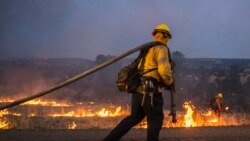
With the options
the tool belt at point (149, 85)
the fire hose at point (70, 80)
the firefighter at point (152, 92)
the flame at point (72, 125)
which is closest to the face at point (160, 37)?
the firefighter at point (152, 92)

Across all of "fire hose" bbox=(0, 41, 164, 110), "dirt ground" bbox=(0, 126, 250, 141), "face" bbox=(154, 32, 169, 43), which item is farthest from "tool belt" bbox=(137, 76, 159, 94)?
"dirt ground" bbox=(0, 126, 250, 141)

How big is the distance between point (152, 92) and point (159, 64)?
1.56 ft

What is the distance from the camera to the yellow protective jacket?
7922 mm

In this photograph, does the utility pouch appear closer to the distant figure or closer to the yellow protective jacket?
the yellow protective jacket

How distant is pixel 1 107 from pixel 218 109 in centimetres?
1431

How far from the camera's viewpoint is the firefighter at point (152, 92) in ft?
26.2

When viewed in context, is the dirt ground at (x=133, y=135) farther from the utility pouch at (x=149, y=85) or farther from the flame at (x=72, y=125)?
the flame at (x=72, y=125)

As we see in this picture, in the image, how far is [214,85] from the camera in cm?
4619

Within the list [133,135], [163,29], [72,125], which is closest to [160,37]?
[163,29]

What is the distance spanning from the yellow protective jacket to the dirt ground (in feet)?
10.8

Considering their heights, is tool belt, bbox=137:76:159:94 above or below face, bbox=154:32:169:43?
below

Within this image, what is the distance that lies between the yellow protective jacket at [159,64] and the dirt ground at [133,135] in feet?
10.8

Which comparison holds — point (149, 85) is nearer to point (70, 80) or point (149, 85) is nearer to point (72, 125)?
point (70, 80)

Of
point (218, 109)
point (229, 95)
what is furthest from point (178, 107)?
point (218, 109)
